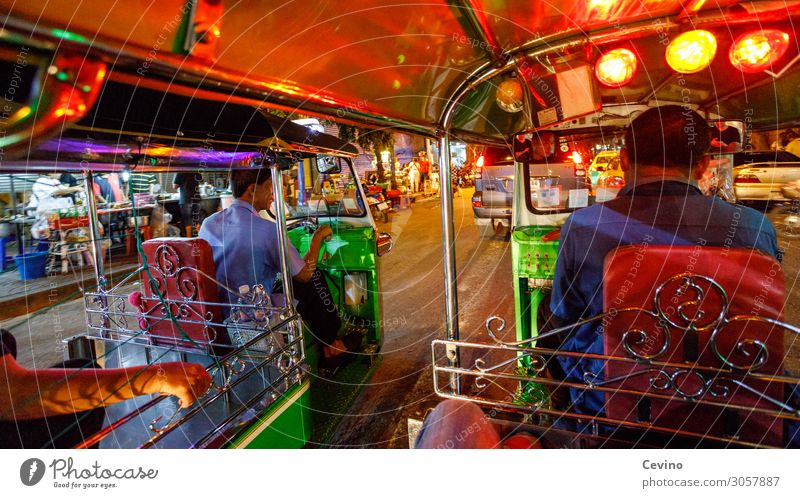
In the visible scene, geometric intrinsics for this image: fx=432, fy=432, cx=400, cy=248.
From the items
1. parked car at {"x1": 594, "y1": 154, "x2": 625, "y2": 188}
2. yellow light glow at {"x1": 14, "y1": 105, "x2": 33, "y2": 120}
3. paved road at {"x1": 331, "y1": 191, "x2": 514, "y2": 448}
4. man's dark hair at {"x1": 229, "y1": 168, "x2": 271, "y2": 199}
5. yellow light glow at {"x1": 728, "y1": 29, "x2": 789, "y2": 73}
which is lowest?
paved road at {"x1": 331, "y1": 191, "x2": 514, "y2": 448}

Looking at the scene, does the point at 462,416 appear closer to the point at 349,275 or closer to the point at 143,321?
the point at 143,321

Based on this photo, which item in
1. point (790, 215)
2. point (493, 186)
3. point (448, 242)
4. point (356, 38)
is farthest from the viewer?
point (790, 215)

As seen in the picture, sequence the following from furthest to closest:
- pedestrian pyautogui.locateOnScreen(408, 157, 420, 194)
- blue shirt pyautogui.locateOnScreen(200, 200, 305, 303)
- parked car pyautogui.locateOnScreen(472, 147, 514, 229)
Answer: pedestrian pyautogui.locateOnScreen(408, 157, 420, 194) < parked car pyautogui.locateOnScreen(472, 147, 514, 229) < blue shirt pyautogui.locateOnScreen(200, 200, 305, 303)

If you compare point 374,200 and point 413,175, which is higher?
point 413,175

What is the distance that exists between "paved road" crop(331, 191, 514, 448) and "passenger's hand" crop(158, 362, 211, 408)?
1.44 metres

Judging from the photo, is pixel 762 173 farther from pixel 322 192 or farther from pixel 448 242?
pixel 448 242

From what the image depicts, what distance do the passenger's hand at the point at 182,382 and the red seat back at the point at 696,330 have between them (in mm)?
1470

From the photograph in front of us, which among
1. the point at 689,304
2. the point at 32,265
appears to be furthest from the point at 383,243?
the point at 32,265

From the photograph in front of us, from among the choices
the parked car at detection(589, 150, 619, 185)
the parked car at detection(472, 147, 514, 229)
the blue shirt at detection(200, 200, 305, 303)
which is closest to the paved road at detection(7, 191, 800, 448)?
the parked car at detection(472, 147, 514, 229)

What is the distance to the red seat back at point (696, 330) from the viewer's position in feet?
4.06

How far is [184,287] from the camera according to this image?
2463 mm

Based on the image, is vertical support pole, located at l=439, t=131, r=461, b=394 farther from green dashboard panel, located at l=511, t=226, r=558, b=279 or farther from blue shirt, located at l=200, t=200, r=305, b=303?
blue shirt, located at l=200, t=200, r=305, b=303

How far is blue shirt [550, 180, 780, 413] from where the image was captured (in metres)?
1.53

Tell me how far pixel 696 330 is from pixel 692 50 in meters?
1.24
